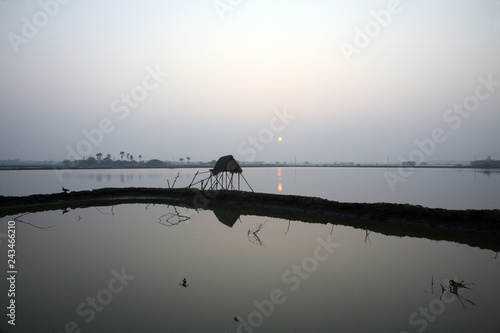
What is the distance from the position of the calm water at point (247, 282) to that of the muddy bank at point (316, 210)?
1.61 metres

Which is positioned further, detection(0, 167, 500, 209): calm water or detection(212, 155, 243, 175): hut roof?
detection(212, 155, 243, 175): hut roof

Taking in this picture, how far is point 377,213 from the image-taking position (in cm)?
1025

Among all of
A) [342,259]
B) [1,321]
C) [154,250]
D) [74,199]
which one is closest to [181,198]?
[74,199]

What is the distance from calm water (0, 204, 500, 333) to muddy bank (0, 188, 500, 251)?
1.61 m

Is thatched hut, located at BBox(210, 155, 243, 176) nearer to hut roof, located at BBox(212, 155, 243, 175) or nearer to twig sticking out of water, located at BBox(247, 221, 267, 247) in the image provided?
hut roof, located at BBox(212, 155, 243, 175)

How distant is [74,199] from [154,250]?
10571 millimetres

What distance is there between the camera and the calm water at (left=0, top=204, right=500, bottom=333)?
3.84 m

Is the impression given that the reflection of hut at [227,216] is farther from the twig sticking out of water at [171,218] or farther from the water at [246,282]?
the water at [246,282]

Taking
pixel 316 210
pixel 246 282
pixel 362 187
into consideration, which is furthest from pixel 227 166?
pixel 246 282

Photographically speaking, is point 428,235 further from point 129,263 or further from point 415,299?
point 129,263

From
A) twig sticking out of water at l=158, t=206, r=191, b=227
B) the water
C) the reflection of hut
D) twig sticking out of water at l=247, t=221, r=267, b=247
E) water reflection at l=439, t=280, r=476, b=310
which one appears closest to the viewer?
the water

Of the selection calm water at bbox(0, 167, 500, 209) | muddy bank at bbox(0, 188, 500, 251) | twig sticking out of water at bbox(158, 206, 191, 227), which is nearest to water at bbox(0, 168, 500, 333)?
twig sticking out of water at bbox(158, 206, 191, 227)

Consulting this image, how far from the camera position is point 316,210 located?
1173cm

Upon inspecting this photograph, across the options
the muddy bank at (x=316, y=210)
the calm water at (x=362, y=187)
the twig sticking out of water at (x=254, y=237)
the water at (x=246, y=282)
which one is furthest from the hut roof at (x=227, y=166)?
the water at (x=246, y=282)
